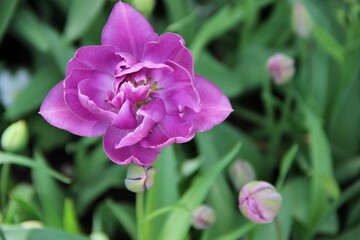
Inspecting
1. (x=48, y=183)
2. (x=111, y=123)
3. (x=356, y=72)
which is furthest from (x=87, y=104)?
(x=356, y=72)

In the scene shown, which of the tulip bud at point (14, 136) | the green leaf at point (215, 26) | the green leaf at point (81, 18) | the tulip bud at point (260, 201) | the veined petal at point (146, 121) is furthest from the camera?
the green leaf at point (81, 18)

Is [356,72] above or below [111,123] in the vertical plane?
below

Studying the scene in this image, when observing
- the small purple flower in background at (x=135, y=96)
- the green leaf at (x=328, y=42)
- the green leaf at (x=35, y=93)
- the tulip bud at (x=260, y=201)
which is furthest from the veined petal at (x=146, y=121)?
the green leaf at (x=35, y=93)

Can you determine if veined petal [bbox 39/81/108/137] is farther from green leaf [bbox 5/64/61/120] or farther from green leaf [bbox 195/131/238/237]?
green leaf [bbox 5/64/61/120]

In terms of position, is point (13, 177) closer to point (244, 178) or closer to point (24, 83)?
point (24, 83)

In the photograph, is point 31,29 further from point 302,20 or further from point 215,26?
point 302,20

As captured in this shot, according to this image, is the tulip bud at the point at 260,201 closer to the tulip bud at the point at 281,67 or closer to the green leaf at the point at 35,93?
the tulip bud at the point at 281,67

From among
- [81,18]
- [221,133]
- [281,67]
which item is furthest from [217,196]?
[81,18]

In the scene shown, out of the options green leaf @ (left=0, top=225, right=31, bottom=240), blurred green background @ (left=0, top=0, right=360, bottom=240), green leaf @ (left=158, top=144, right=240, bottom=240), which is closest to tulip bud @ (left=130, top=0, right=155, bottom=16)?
blurred green background @ (left=0, top=0, right=360, bottom=240)
